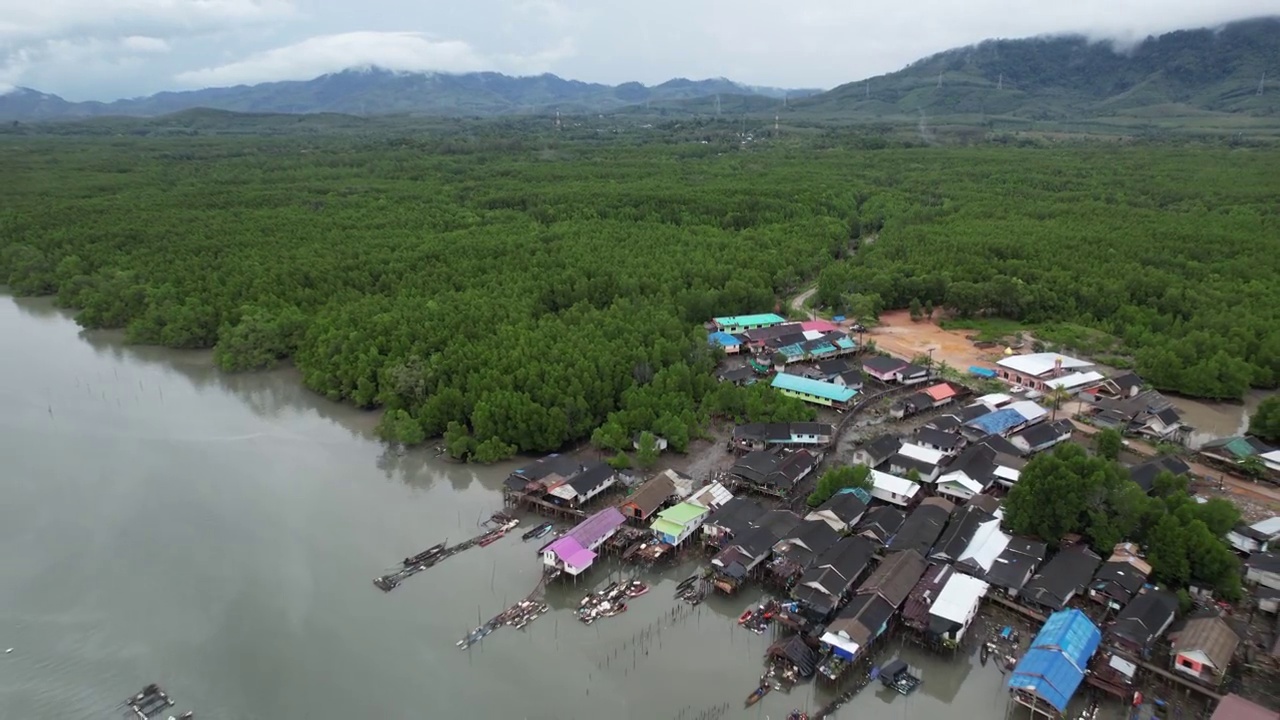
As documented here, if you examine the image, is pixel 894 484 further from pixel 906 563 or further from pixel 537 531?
pixel 537 531

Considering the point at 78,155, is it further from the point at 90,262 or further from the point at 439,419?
the point at 439,419

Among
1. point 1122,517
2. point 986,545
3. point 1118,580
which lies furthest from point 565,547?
point 1122,517

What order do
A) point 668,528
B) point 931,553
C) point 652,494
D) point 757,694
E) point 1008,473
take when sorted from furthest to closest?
point 1008,473, point 652,494, point 668,528, point 931,553, point 757,694

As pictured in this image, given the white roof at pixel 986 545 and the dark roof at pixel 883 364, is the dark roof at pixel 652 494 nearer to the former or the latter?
the white roof at pixel 986 545

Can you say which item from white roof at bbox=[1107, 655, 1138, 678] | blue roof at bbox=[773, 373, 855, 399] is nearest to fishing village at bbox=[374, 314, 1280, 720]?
white roof at bbox=[1107, 655, 1138, 678]

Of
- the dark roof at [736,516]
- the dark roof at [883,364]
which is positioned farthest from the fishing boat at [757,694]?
the dark roof at [883,364]

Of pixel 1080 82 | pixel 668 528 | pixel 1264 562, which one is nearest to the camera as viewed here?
pixel 1264 562

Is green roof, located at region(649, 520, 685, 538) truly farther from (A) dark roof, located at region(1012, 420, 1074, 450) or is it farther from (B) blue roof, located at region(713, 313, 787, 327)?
(B) blue roof, located at region(713, 313, 787, 327)
